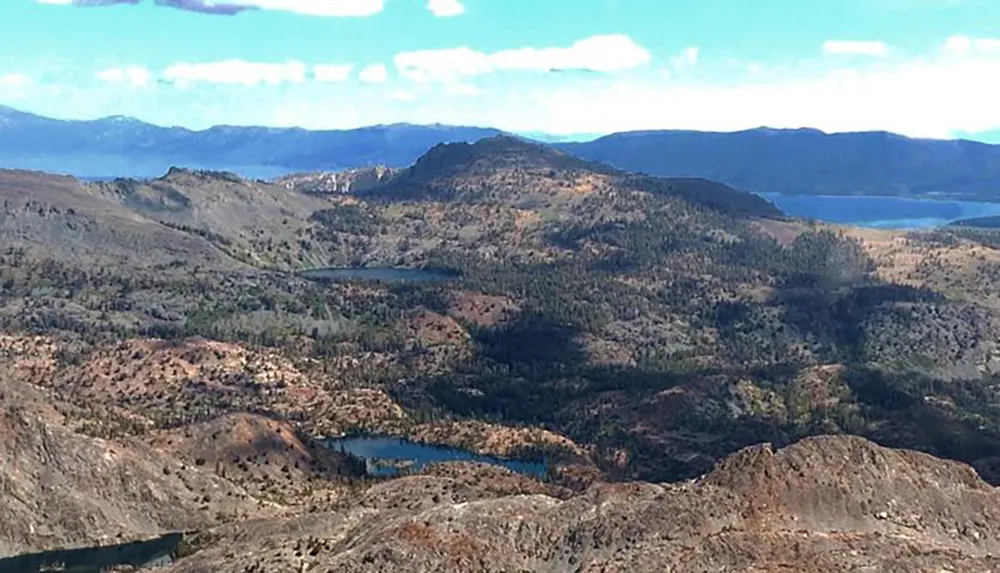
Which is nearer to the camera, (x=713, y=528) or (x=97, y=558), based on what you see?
(x=713, y=528)

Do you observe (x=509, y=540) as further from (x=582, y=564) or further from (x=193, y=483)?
(x=193, y=483)

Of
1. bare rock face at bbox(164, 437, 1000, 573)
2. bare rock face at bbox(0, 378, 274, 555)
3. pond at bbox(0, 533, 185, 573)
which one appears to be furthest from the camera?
bare rock face at bbox(0, 378, 274, 555)

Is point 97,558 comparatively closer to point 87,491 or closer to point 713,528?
point 87,491

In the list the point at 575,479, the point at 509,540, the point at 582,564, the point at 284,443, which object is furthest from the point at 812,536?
the point at 284,443

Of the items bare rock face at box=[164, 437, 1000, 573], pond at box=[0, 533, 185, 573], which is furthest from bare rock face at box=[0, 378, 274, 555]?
bare rock face at box=[164, 437, 1000, 573]

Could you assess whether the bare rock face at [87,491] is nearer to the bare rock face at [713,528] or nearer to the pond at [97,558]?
the pond at [97,558]

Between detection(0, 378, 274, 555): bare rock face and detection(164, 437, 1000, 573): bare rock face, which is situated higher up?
detection(164, 437, 1000, 573): bare rock face

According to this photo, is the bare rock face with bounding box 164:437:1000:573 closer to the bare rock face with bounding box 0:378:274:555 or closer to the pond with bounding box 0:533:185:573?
the pond with bounding box 0:533:185:573

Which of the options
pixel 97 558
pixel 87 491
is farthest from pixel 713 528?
pixel 87 491

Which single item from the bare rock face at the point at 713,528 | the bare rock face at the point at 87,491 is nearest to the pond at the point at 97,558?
the bare rock face at the point at 87,491
